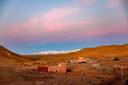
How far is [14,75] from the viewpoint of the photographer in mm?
30500

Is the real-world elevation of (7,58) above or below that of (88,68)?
above

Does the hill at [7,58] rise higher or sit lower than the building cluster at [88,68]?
higher

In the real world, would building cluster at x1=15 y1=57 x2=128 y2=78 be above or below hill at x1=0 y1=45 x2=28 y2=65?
below

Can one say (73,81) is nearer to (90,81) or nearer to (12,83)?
(90,81)

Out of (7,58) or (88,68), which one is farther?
(7,58)

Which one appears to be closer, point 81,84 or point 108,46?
point 81,84

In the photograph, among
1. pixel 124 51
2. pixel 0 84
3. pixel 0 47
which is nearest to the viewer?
pixel 0 84

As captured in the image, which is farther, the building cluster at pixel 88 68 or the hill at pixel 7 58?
the hill at pixel 7 58

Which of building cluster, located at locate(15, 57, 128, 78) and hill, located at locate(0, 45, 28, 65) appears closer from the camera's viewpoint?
building cluster, located at locate(15, 57, 128, 78)

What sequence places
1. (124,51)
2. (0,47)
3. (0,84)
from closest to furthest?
(0,84)
(0,47)
(124,51)

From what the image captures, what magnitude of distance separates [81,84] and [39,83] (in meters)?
3.96

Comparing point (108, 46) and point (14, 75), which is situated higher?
point (108, 46)

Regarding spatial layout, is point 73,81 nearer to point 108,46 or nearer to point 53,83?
point 53,83

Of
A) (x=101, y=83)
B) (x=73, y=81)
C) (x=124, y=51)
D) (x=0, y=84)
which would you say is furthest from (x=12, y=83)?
(x=124, y=51)
